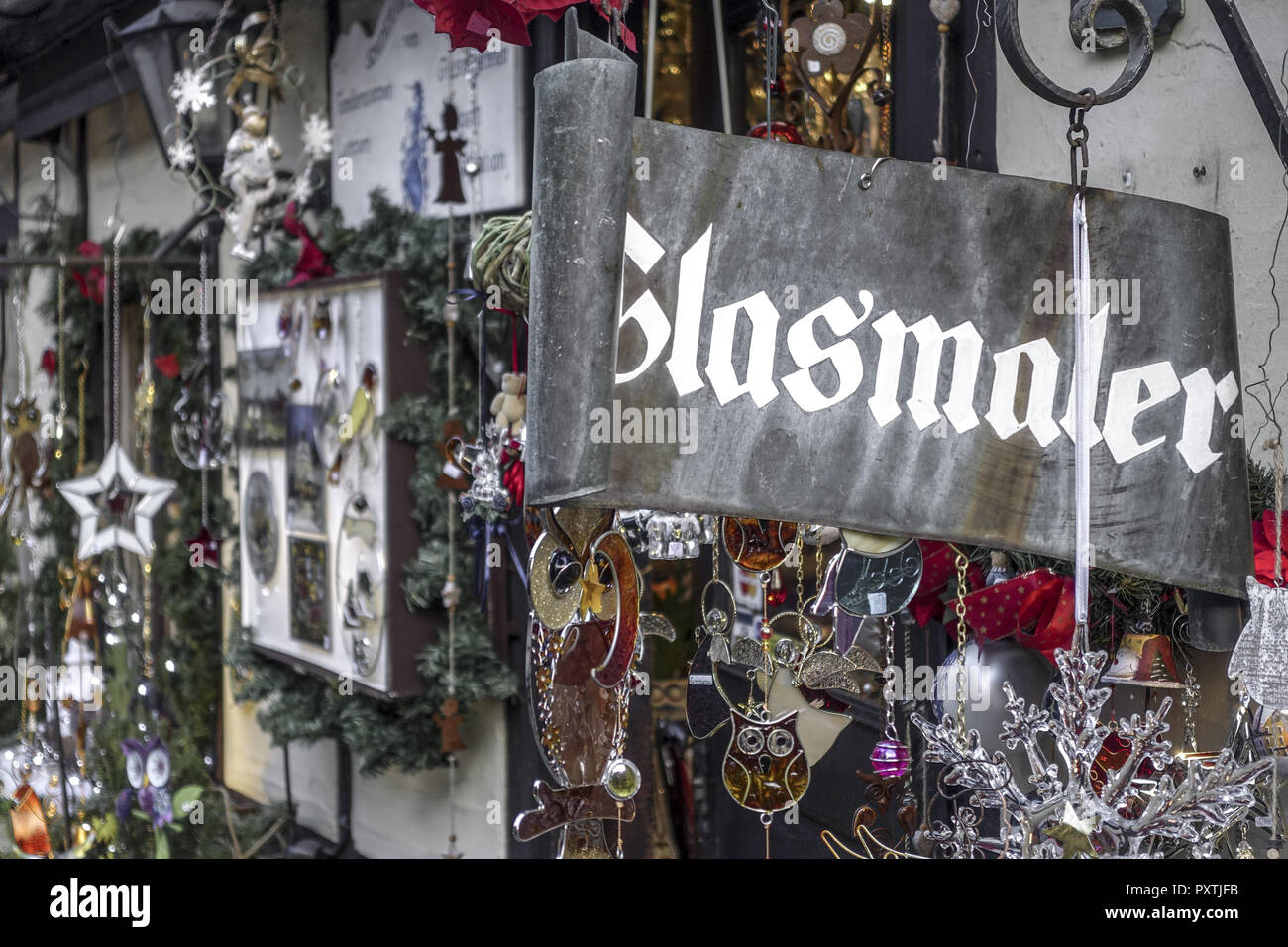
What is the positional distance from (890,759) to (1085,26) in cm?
146

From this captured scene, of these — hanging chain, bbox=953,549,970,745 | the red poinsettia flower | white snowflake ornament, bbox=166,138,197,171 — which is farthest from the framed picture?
the red poinsettia flower

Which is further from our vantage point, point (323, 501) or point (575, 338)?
point (323, 501)

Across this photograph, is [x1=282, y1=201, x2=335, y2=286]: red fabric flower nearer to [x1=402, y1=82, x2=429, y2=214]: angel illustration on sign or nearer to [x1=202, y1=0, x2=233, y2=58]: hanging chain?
[x1=402, y1=82, x2=429, y2=214]: angel illustration on sign

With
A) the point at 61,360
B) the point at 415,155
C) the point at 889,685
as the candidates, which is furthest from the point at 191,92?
the point at 889,685

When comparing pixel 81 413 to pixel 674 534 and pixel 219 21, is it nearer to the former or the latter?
pixel 219 21

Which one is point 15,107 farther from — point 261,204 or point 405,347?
point 405,347

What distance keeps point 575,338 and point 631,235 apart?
174mm

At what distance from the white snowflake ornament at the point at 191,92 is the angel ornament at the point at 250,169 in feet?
0.47

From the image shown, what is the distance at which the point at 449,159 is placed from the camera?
14.4ft

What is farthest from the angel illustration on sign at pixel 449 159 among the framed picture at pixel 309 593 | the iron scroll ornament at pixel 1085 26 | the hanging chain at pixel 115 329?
the iron scroll ornament at pixel 1085 26

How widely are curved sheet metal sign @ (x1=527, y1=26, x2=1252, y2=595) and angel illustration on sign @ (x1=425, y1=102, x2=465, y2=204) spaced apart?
8.64 feet

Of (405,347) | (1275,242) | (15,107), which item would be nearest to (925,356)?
(1275,242)

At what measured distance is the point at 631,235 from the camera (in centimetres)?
178

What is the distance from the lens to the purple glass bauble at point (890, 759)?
2619 millimetres
